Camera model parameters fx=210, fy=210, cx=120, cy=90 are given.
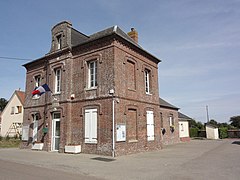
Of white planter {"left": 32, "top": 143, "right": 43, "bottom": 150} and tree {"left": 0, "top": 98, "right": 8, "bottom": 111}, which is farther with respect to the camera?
tree {"left": 0, "top": 98, "right": 8, "bottom": 111}

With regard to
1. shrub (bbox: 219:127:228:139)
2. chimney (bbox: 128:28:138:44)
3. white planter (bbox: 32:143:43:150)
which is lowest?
shrub (bbox: 219:127:228:139)

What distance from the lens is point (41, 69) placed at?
683 inches

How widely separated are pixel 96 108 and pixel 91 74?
2455 millimetres

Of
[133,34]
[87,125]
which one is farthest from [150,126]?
[133,34]

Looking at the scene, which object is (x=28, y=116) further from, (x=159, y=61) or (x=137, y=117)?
(x=159, y=61)

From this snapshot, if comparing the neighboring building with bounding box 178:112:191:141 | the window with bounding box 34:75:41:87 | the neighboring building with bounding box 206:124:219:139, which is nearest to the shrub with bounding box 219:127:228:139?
the neighboring building with bounding box 206:124:219:139

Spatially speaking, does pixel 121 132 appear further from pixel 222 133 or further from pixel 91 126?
pixel 222 133

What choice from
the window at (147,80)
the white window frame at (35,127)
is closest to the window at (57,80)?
the white window frame at (35,127)

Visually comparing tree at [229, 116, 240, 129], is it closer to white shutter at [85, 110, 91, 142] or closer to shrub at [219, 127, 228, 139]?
shrub at [219, 127, 228, 139]

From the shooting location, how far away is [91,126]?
42.4 ft

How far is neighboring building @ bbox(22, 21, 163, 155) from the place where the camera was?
12.5 metres

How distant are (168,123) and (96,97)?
1159cm

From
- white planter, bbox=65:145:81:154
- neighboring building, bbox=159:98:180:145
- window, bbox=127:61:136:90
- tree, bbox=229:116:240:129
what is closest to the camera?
white planter, bbox=65:145:81:154

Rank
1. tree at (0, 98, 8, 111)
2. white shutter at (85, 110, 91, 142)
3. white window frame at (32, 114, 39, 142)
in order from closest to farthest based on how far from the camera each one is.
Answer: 1. white shutter at (85, 110, 91, 142)
2. white window frame at (32, 114, 39, 142)
3. tree at (0, 98, 8, 111)
